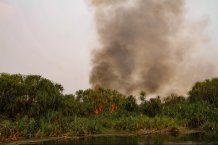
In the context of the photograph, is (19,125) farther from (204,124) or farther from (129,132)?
(204,124)

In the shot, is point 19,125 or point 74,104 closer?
point 19,125

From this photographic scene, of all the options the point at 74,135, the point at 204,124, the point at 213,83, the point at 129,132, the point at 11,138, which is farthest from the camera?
the point at 213,83

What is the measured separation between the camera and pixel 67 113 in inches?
3068

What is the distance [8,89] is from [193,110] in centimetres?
3101

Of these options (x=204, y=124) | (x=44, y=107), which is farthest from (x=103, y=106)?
(x=204, y=124)

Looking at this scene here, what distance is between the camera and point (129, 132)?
62500mm

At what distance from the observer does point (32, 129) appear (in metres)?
56.2

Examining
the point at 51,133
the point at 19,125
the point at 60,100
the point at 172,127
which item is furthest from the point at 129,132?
the point at 60,100

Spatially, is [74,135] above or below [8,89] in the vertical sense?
below

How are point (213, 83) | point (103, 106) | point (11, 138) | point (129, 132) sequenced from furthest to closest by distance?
point (103, 106) → point (213, 83) → point (129, 132) → point (11, 138)

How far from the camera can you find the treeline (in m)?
59.2

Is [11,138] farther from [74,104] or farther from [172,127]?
[74,104]

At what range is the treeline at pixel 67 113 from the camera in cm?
5916

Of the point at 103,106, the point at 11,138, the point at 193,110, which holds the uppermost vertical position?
the point at 103,106
